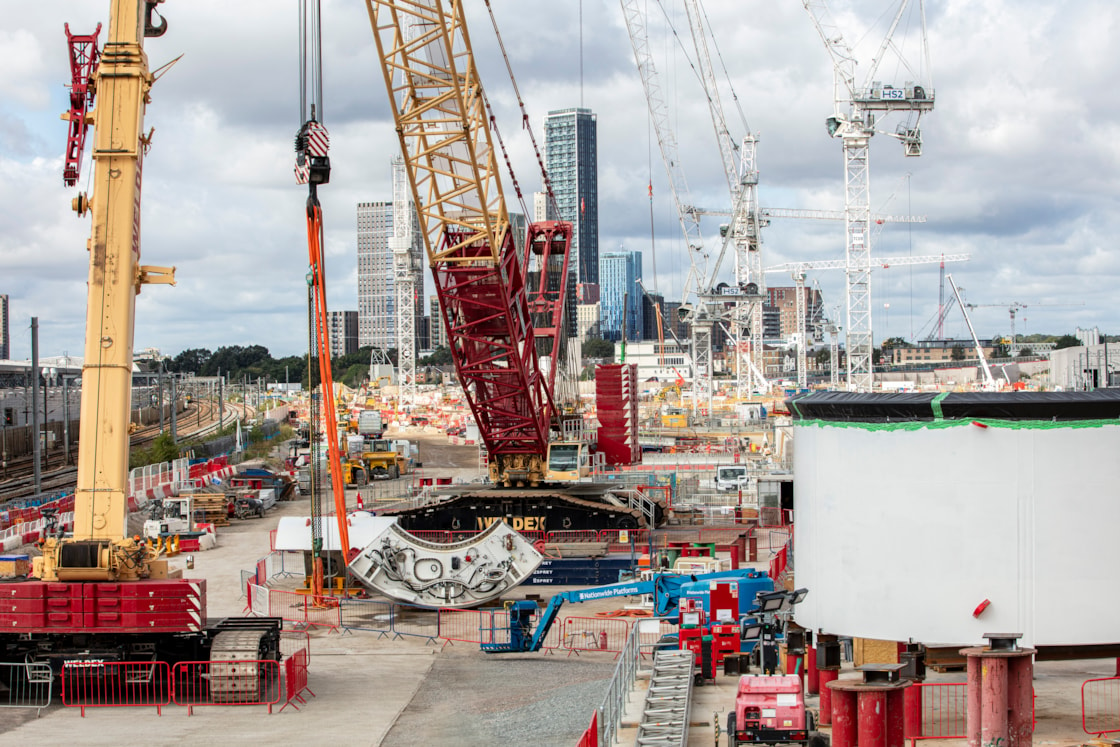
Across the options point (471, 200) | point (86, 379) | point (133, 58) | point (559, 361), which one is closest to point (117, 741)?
point (86, 379)

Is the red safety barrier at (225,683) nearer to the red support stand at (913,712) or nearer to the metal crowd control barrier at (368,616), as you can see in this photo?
the metal crowd control barrier at (368,616)

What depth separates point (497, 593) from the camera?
2889cm

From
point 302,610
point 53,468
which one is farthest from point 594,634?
point 53,468

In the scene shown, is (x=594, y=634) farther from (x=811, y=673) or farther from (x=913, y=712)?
(x=913, y=712)

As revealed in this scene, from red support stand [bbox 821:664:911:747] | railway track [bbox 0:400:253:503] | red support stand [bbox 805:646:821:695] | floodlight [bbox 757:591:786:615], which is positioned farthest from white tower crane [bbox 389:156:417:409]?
red support stand [bbox 821:664:911:747]

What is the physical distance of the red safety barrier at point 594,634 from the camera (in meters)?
25.9

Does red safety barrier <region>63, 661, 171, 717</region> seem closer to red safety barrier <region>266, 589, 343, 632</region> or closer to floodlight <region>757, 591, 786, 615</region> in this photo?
red safety barrier <region>266, 589, 343, 632</region>

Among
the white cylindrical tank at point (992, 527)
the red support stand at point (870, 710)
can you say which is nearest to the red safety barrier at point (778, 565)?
the white cylindrical tank at point (992, 527)

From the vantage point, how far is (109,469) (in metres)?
20.4

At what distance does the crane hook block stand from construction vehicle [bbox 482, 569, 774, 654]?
9558 millimetres

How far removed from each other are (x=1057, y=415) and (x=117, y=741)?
13.7 metres

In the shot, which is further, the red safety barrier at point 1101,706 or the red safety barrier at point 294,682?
the red safety barrier at point 294,682

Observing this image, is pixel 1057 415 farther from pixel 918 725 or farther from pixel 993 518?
pixel 918 725

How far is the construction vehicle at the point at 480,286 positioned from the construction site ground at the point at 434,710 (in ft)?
49.6
